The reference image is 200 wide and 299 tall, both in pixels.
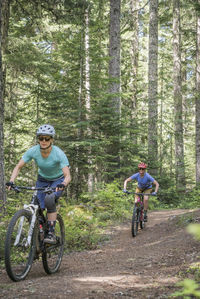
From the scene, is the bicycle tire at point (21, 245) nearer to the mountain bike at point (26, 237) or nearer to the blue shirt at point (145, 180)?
the mountain bike at point (26, 237)

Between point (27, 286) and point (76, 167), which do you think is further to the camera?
point (76, 167)

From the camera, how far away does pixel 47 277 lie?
199 inches

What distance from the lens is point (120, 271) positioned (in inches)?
210

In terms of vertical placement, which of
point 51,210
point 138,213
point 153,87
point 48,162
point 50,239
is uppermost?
point 153,87

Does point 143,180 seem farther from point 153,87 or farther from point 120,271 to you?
point 153,87

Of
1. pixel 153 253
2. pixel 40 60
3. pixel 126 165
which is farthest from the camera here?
pixel 126 165

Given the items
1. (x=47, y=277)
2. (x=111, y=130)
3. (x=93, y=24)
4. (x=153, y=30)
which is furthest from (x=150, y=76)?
(x=47, y=277)

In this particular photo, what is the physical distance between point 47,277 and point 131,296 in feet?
5.90

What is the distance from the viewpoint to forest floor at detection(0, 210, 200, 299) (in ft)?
12.9

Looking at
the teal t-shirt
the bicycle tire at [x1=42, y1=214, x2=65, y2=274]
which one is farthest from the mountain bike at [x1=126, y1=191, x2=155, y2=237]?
the teal t-shirt

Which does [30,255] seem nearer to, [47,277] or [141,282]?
[47,277]

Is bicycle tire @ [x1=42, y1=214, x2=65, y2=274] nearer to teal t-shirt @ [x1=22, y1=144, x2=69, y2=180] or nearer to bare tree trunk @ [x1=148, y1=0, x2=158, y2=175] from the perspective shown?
teal t-shirt @ [x1=22, y1=144, x2=69, y2=180]

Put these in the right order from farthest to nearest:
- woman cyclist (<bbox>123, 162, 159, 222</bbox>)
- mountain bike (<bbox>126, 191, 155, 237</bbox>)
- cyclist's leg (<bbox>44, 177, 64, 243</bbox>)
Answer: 1. woman cyclist (<bbox>123, 162, 159, 222</bbox>)
2. mountain bike (<bbox>126, 191, 155, 237</bbox>)
3. cyclist's leg (<bbox>44, 177, 64, 243</bbox>)

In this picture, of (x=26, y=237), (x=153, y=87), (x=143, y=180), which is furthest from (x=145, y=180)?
(x=153, y=87)
